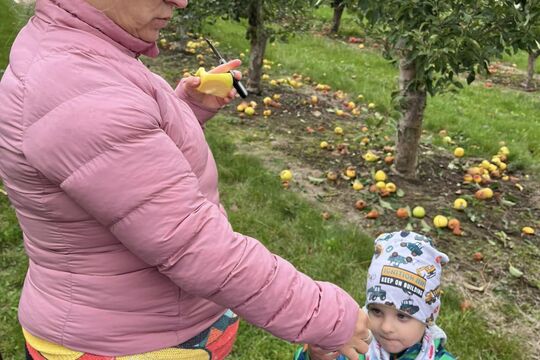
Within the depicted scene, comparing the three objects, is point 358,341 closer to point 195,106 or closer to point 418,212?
point 195,106

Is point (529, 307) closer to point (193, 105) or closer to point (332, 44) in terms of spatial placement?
point (193, 105)

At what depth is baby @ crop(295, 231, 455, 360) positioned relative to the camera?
1919 millimetres

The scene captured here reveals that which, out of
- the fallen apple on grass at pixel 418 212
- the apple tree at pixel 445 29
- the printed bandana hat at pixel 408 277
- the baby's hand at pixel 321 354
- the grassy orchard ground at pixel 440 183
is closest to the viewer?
the baby's hand at pixel 321 354

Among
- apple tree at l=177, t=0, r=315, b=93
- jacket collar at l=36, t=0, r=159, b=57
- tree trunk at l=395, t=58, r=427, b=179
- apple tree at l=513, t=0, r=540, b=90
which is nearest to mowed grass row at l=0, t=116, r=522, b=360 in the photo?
tree trunk at l=395, t=58, r=427, b=179

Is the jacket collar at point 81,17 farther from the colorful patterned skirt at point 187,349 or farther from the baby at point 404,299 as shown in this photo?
the baby at point 404,299

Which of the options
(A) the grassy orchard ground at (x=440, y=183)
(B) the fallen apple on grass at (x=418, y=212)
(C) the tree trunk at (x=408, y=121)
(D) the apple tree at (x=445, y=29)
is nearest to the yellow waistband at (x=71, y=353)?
(A) the grassy orchard ground at (x=440, y=183)

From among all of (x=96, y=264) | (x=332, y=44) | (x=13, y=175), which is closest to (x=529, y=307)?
(x=96, y=264)

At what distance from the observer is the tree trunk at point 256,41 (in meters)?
6.96

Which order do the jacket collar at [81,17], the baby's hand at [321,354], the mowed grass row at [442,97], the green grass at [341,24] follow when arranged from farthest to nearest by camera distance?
the green grass at [341,24], the mowed grass row at [442,97], the baby's hand at [321,354], the jacket collar at [81,17]

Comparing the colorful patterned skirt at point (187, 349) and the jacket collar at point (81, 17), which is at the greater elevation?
the jacket collar at point (81, 17)

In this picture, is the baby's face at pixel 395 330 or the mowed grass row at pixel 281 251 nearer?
the baby's face at pixel 395 330

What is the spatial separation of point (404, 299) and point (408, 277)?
0.25 feet

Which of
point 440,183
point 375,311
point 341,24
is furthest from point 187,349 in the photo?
point 341,24

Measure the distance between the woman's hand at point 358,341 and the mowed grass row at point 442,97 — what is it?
184 inches
